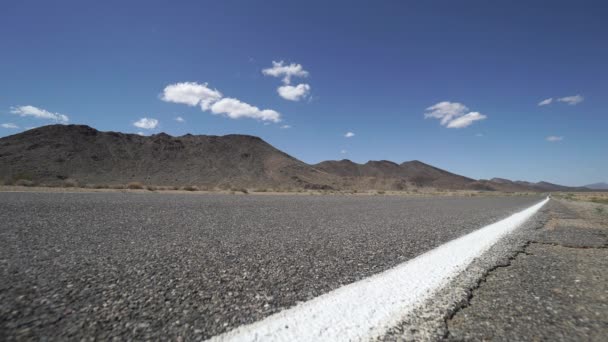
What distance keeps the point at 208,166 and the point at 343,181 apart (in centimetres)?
3435

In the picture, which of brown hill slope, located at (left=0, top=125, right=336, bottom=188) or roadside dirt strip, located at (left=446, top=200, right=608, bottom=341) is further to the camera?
brown hill slope, located at (left=0, top=125, right=336, bottom=188)

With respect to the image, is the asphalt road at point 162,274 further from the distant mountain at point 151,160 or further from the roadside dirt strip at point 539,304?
the distant mountain at point 151,160

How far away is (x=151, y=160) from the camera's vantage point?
5909 cm

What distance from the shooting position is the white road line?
2074mm

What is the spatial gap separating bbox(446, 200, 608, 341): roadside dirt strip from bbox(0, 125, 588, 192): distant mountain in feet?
160

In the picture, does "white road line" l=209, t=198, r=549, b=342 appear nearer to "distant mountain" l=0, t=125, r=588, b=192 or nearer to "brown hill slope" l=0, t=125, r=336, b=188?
"distant mountain" l=0, t=125, r=588, b=192

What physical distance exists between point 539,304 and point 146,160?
2568 inches

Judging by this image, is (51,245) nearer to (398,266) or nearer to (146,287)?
(146,287)

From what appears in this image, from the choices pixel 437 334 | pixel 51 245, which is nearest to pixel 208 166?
pixel 51 245

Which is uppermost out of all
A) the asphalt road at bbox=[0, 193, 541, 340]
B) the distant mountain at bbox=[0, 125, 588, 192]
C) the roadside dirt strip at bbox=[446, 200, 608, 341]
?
the distant mountain at bbox=[0, 125, 588, 192]

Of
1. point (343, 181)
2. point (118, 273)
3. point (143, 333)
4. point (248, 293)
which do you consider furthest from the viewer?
point (343, 181)

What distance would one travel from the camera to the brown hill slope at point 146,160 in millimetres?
46750

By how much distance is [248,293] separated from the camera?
2822 millimetres

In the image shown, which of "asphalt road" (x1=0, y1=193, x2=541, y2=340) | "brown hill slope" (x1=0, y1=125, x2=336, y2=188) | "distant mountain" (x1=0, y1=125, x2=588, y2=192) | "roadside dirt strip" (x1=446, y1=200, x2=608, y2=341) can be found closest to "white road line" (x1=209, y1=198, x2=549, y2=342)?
"asphalt road" (x1=0, y1=193, x2=541, y2=340)
